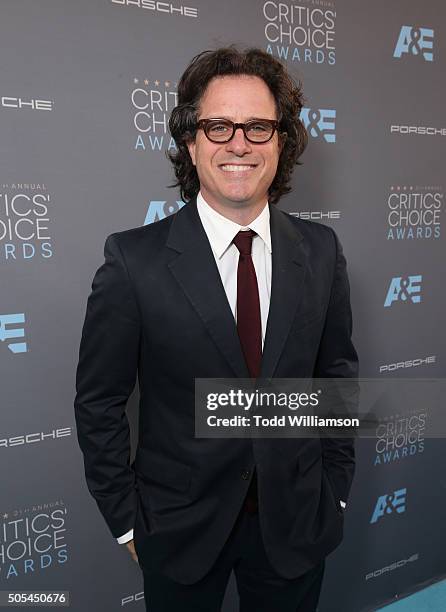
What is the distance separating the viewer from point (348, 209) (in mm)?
2217

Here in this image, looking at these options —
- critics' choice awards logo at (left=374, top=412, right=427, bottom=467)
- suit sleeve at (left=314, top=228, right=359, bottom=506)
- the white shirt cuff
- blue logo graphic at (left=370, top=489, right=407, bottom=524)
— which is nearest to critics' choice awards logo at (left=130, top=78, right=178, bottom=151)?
suit sleeve at (left=314, top=228, right=359, bottom=506)

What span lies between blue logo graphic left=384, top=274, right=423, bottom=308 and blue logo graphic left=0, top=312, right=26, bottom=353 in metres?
1.46

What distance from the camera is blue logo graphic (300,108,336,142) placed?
6.74 ft

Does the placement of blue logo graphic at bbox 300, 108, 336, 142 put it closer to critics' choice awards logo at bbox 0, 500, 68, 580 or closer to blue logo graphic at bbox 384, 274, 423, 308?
blue logo graphic at bbox 384, 274, 423, 308

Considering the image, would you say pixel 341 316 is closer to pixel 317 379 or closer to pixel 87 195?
pixel 317 379

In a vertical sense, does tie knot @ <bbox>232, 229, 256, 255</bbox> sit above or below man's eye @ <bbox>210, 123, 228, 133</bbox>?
below

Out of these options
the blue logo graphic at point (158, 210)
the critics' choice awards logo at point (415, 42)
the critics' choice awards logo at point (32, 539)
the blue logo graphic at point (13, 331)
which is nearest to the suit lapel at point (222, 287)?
the blue logo graphic at point (158, 210)

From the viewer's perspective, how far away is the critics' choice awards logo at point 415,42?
2.22 meters

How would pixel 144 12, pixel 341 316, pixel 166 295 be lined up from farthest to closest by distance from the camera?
pixel 144 12 < pixel 341 316 < pixel 166 295

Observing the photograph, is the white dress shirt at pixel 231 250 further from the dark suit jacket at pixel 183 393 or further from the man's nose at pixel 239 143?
the man's nose at pixel 239 143

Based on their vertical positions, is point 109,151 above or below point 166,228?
above

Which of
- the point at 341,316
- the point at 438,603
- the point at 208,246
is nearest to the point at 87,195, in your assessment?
the point at 208,246

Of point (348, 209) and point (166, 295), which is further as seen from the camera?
point (348, 209)

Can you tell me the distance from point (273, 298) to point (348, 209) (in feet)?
3.31
